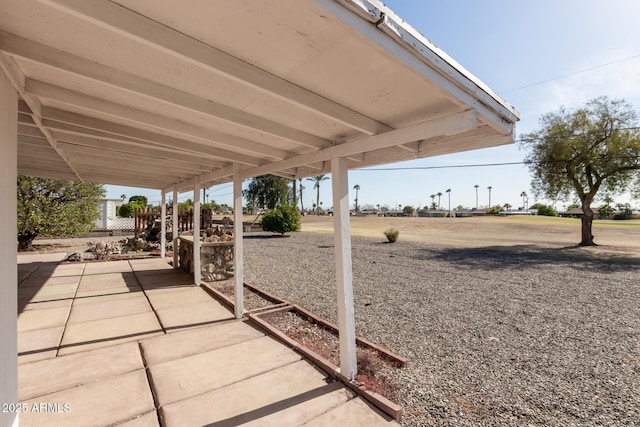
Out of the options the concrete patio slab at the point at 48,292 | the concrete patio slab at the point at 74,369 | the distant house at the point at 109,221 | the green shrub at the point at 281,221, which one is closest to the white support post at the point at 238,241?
the concrete patio slab at the point at 74,369

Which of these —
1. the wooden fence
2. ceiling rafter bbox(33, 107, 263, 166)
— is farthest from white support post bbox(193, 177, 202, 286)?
the wooden fence

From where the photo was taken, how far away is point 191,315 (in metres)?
4.41

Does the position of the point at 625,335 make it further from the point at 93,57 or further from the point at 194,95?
the point at 93,57

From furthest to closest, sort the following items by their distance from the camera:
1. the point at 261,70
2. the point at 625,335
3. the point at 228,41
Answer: the point at 625,335
the point at 261,70
the point at 228,41

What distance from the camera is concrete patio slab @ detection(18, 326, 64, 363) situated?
3.14 meters

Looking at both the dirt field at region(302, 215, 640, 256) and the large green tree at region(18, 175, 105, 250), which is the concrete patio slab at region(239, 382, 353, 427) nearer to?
the large green tree at region(18, 175, 105, 250)

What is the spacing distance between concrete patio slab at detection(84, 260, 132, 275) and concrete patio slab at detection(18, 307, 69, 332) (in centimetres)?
290

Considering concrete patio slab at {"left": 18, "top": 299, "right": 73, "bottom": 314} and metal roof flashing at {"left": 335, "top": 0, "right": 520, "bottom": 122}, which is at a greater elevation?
metal roof flashing at {"left": 335, "top": 0, "right": 520, "bottom": 122}

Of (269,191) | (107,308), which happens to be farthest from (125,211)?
(107,308)

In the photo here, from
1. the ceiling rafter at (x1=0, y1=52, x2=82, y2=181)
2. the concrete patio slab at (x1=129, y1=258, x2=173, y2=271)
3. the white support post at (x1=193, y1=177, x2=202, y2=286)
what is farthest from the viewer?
the concrete patio slab at (x1=129, y1=258, x2=173, y2=271)

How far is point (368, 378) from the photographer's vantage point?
2.81m

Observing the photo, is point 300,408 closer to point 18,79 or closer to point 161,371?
point 161,371

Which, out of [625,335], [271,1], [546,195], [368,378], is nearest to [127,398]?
[368,378]

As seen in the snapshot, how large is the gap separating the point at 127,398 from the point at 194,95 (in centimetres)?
252
